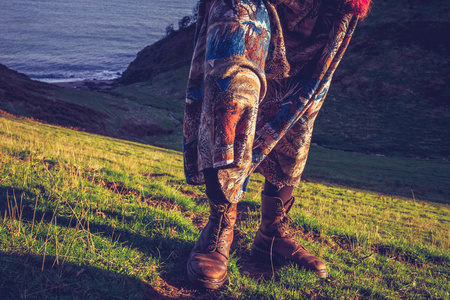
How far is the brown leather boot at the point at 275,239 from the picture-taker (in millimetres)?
2779

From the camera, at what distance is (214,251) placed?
243 cm

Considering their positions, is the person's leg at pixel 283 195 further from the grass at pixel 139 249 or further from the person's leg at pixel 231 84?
the person's leg at pixel 231 84

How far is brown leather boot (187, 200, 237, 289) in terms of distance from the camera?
221 centimetres

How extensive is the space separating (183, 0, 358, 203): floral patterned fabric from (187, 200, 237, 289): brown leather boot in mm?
240

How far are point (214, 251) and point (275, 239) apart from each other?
0.69 metres

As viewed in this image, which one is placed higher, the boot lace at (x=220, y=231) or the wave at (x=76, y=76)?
the boot lace at (x=220, y=231)

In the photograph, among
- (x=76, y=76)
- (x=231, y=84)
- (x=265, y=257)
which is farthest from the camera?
(x=76, y=76)

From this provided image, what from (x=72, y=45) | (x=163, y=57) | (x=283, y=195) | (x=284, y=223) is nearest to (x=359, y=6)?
(x=283, y=195)

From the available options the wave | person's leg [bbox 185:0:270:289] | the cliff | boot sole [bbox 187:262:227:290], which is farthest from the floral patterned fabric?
the wave

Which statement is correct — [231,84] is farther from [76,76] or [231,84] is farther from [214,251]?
[76,76]

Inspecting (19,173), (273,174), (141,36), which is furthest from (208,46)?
(141,36)

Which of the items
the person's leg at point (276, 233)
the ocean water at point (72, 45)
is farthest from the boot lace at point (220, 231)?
the ocean water at point (72, 45)

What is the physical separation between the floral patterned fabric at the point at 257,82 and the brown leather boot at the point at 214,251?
0.79ft

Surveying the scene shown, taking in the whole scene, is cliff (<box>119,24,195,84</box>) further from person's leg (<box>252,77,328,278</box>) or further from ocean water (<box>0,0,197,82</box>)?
person's leg (<box>252,77,328,278</box>)
